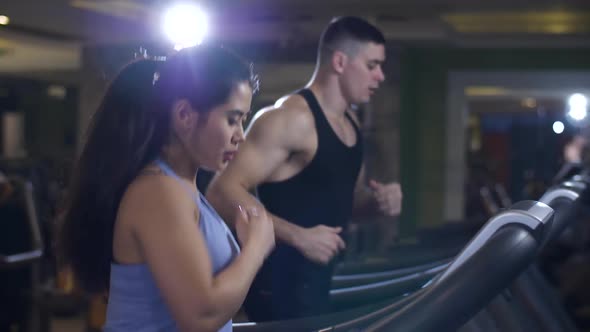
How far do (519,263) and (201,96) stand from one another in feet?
1.51

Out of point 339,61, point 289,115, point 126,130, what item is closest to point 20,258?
point 289,115

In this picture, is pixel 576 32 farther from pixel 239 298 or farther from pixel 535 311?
pixel 239 298

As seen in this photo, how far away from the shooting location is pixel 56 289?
6.03 meters

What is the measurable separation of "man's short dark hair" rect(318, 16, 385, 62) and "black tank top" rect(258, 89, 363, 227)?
17 centimetres

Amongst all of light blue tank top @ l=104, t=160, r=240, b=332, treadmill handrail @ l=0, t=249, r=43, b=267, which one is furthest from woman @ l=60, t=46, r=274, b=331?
treadmill handrail @ l=0, t=249, r=43, b=267

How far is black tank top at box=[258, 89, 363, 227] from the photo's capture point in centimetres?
176

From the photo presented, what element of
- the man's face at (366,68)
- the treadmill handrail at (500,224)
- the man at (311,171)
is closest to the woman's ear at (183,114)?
the treadmill handrail at (500,224)

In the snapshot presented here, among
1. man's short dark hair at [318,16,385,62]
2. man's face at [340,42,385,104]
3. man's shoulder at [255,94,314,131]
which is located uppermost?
man's short dark hair at [318,16,385,62]

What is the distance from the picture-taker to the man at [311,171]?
1647mm

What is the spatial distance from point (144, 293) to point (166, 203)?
13cm

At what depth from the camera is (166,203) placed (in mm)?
958

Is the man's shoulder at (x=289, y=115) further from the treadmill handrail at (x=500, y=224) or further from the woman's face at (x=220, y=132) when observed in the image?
the treadmill handrail at (x=500, y=224)

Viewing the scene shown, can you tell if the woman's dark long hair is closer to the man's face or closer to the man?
the man

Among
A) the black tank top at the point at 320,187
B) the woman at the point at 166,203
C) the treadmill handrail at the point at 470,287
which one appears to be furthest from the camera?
the black tank top at the point at 320,187
